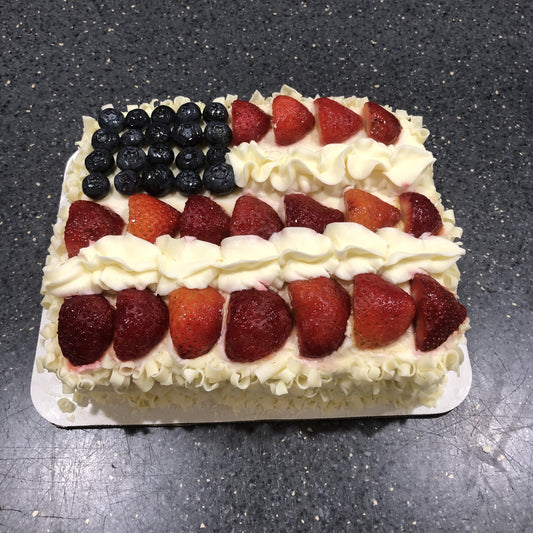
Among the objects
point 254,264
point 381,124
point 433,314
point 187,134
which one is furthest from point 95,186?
point 433,314

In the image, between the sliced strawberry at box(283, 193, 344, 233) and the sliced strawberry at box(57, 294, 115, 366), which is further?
the sliced strawberry at box(283, 193, 344, 233)

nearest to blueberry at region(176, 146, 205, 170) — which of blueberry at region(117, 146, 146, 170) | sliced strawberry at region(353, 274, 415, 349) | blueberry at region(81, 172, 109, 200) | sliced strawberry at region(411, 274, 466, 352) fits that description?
blueberry at region(117, 146, 146, 170)

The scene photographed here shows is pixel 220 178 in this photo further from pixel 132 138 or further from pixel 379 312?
pixel 379 312

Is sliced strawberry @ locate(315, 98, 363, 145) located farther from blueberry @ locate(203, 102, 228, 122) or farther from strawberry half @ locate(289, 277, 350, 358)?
strawberry half @ locate(289, 277, 350, 358)

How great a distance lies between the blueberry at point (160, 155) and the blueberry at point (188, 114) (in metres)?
0.11

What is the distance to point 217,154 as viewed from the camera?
4.66ft

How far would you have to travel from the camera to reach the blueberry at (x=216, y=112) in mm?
1464

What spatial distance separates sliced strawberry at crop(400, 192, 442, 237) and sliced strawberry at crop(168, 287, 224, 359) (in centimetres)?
54

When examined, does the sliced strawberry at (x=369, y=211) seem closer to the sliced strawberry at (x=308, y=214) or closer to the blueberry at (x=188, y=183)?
the sliced strawberry at (x=308, y=214)

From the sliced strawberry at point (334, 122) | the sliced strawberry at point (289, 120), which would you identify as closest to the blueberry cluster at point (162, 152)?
the sliced strawberry at point (289, 120)

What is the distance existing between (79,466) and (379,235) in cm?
112

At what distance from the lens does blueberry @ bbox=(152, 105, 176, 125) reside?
148 cm

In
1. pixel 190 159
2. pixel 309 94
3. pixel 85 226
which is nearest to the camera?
pixel 85 226

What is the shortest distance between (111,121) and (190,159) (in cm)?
27
